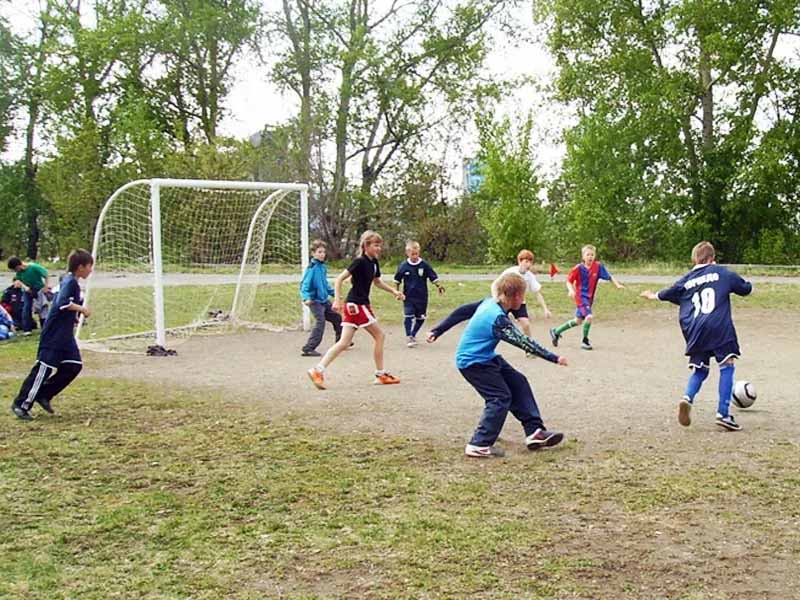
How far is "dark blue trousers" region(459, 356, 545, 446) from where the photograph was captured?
6.40m

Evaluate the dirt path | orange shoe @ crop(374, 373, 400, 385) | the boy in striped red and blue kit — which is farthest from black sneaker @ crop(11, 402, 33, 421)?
the boy in striped red and blue kit

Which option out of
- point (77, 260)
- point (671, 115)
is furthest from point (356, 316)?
point (671, 115)

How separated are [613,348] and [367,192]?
24.6 metres

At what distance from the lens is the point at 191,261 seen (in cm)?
2092

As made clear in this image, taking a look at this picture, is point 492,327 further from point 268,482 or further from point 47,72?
point 47,72

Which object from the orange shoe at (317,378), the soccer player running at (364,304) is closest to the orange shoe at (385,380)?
the soccer player running at (364,304)

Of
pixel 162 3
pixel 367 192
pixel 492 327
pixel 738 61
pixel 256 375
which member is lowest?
pixel 256 375

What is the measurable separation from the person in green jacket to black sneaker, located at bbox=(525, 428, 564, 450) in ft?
36.7

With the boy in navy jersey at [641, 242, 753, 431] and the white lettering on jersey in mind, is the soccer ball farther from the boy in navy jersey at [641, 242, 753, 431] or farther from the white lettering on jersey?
the white lettering on jersey

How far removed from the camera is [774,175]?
32.7m

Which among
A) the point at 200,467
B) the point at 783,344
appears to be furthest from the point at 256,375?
the point at 783,344

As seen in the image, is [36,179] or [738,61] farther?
[36,179]

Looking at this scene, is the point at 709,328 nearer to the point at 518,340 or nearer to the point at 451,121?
the point at 518,340

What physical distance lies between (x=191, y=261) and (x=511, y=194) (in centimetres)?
1430
